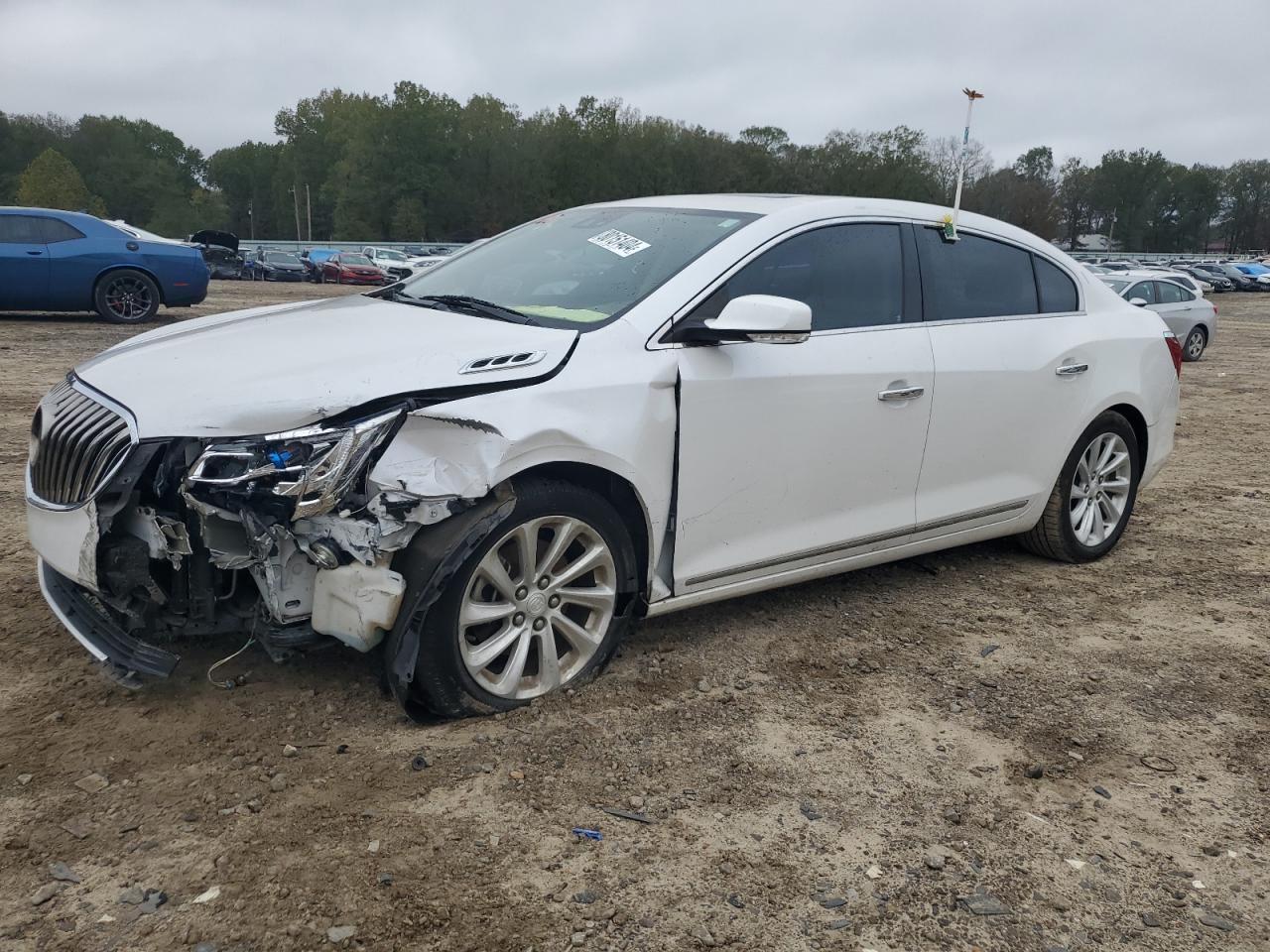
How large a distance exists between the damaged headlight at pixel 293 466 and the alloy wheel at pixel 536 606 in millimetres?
492

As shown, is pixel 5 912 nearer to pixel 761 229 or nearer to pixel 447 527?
pixel 447 527

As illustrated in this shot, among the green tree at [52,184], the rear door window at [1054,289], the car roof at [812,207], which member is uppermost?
the green tree at [52,184]

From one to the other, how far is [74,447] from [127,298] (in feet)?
38.9

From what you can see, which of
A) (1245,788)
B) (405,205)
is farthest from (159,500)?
(405,205)

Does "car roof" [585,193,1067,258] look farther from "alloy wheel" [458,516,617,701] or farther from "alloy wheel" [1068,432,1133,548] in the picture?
"alloy wheel" [458,516,617,701]

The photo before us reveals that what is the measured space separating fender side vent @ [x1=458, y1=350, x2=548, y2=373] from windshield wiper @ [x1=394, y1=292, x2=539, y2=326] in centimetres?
29

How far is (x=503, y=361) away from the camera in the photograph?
10.6 feet

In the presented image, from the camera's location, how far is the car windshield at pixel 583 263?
3.68 metres

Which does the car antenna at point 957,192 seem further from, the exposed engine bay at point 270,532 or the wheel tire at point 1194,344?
the wheel tire at point 1194,344

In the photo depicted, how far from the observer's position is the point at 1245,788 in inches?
126

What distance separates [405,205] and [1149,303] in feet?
248

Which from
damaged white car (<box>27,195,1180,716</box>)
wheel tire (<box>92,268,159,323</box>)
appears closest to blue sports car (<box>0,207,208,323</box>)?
wheel tire (<box>92,268,159,323</box>)

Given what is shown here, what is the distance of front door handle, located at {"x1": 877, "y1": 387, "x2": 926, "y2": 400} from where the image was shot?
4043 mm

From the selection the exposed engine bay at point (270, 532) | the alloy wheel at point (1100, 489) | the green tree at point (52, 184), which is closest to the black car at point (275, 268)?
the alloy wheel at point (1100, 489)
